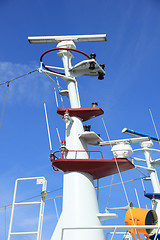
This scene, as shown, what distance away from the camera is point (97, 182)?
17031 millimetres

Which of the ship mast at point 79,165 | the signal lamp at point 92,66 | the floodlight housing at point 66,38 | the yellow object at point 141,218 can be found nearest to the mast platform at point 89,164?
the ship mast at point 79,165

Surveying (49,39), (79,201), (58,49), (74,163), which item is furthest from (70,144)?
(49,39)

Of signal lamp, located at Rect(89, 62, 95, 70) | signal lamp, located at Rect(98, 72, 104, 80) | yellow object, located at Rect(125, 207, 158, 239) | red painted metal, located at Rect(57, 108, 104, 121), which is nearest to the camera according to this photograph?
yellow object, located at Rect(125, 207, 158, 239)

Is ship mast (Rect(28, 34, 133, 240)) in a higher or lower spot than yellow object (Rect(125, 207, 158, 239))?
higher

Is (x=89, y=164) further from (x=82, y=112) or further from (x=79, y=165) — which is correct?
(x=82, y=112)

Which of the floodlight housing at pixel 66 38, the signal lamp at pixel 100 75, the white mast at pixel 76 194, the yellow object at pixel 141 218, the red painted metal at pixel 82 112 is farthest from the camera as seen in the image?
the floodlight housing at pixel 66 38

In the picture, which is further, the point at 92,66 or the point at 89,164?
the point at 92,66

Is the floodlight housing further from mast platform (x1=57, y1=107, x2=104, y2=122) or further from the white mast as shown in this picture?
mast platform (x1=57, y1=107, x2=104, y2=122)

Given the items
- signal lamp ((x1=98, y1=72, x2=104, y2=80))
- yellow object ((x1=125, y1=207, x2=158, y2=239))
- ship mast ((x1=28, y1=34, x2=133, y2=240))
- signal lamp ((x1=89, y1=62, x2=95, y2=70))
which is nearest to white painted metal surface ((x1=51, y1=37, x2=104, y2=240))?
ship mast ((x1=28, y1=34, x2=133, y2=240))

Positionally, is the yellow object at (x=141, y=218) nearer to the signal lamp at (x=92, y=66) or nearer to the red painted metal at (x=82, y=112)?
the red painted metal at (x=82, y=112)

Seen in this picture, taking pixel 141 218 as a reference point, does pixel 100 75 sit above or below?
above

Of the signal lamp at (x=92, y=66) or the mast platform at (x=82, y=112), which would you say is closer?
the mast platform at (x=82, y=112)

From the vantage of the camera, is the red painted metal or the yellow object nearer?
the yellow object

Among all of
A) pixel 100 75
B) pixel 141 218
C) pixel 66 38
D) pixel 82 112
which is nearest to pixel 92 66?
pixel 100 75
